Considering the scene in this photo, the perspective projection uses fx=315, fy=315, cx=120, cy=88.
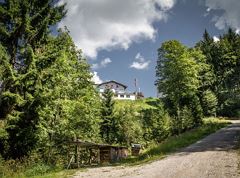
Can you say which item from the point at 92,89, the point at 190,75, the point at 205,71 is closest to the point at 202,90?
the point at 205,71

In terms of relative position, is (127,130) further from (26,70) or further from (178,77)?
(26,70)

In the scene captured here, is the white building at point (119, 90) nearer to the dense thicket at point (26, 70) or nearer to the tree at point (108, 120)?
the tree at point (108, 120)

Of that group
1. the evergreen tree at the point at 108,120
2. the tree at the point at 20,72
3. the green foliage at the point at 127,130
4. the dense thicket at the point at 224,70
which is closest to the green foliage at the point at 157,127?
the green foliage at the point at 127,130

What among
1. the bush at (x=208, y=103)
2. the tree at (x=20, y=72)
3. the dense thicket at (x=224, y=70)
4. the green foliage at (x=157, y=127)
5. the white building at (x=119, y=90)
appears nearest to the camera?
the tree at (x=20, y=72)

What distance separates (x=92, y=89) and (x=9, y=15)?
17440 mm

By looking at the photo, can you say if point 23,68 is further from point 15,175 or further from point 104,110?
point 104,110

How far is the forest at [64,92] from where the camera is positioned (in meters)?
20.7

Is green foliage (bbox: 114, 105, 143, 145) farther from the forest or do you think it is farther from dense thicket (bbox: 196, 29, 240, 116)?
dense thicket (bbox: 196, 29, 240, 116)

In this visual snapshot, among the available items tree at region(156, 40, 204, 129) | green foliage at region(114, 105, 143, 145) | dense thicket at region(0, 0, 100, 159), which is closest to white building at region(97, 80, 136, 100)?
green foliage at region(114, 105, 143, 145)

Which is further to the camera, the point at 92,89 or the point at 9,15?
the point at 92,89

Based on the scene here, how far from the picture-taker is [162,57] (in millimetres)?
53094

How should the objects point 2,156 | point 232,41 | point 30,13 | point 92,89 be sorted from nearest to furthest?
point 2,156 → point 30,13 → point 92,89 → point 232,41

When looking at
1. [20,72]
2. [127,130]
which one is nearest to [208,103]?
[127,130]

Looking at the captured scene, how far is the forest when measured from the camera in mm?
20672
